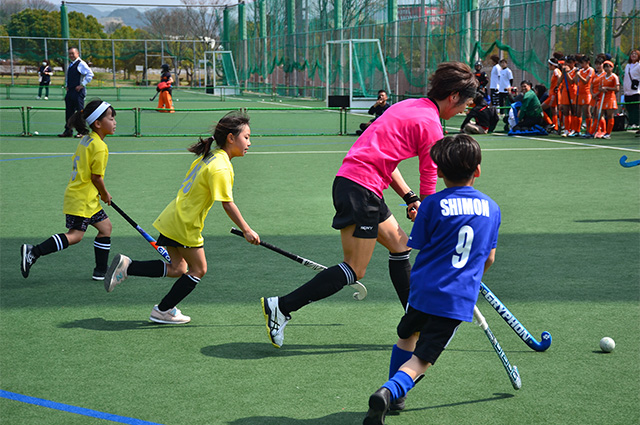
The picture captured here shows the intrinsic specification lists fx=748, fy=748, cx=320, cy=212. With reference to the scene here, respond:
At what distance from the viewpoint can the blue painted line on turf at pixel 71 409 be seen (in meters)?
3.73

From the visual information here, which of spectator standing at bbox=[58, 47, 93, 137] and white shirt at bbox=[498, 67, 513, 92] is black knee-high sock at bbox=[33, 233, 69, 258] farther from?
white shirt at bbox=[498, 67, 513, 92]

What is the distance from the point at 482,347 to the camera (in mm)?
4816

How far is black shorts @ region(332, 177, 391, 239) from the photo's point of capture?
425 centimetres

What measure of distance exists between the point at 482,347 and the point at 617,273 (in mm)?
2249

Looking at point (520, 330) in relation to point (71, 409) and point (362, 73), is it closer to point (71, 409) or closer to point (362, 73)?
point (71, 409)

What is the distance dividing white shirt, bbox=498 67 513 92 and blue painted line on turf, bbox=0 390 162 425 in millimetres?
20144

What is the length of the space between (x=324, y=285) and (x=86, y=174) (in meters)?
2.57

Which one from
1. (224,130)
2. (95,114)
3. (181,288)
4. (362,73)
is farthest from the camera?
(362,73)

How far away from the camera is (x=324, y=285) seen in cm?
440

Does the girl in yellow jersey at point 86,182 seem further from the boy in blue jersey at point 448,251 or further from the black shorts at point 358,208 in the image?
the boy in blue jersey at point 448,251

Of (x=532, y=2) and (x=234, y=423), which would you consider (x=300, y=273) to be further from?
(x=532, y=2)

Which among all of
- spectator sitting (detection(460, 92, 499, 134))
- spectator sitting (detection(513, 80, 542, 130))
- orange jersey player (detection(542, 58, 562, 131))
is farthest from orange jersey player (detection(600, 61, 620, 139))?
spectator sitting (detection(460, 92, 499, 134))

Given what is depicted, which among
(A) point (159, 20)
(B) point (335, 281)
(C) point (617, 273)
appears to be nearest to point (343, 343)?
(B) point (335, 281)

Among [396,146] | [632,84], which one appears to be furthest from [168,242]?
[632,84]
